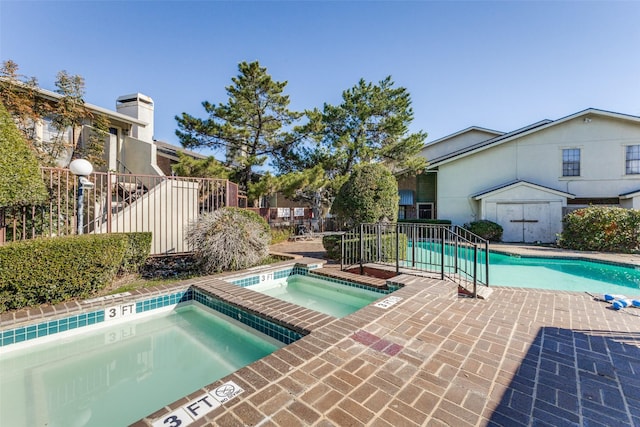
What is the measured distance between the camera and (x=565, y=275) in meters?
8.88

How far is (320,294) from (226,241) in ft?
8.89

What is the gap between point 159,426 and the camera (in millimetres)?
1883

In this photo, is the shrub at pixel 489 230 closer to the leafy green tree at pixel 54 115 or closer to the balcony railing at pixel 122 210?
the balcony railing at pixel 122 210

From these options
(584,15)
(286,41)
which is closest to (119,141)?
(286,41)

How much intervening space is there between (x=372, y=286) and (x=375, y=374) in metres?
3.55

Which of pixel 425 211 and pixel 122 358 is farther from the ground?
pixel 425 211

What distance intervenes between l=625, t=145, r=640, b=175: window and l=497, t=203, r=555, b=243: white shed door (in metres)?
4.67

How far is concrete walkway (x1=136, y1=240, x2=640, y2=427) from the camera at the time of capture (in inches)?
77.8

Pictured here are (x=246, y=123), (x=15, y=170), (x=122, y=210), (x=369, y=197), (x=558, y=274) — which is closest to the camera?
(x=15, y=170)

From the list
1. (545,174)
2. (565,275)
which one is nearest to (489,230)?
(545,174)

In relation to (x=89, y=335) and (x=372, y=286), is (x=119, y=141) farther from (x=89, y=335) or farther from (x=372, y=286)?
(x=372, y=286)

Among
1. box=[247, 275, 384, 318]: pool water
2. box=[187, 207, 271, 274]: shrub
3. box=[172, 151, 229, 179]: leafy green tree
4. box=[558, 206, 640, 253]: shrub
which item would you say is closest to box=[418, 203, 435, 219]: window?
box=[558, 206, 640, 253]: shrub

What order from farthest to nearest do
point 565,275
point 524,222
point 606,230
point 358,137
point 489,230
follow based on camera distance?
point 358,137, point 524,222, point 489,230, point 606,230, point 565,275

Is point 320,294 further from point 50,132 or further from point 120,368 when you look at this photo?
point 50,132
